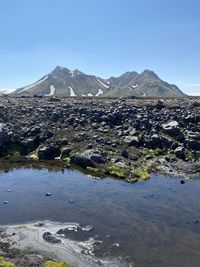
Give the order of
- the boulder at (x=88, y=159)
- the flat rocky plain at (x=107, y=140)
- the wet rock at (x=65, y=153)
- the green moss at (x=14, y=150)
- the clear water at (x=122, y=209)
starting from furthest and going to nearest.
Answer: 1. the green moss at (x=14, y=150)
2. the wet rock at (x=65, y=153)
3. the boulder at (x=88, y=159)
4. the flat rocky plain at (x=107, y=140)
5. the clear water at (x=122, y=209)

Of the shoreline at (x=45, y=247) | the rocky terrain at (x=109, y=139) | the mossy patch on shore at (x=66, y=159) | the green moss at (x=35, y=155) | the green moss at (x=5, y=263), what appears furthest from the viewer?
the green moss at (x=35, y=155)

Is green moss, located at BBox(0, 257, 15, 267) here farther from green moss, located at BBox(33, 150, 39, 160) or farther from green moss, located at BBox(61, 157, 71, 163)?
green moss, located at BBox(33, 150, 39, 160)

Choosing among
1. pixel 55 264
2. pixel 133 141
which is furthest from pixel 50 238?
pixel 133 141

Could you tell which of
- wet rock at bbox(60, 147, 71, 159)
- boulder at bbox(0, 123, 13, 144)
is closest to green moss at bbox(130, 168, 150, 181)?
wet rock at bbox(60, 147, 71, 159)

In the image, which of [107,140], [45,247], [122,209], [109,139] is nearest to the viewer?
[45,247]

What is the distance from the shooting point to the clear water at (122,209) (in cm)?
3481

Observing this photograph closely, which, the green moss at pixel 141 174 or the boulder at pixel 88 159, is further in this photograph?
the boulder at pixel 88 159

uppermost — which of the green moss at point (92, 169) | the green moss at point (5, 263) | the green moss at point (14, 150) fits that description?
the green moss at point (14, 150)

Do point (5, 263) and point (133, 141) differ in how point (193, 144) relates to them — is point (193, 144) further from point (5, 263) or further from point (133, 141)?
point (5, 263)

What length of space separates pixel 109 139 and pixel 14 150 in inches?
736

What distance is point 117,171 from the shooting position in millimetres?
60719

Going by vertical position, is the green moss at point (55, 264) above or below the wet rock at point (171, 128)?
below

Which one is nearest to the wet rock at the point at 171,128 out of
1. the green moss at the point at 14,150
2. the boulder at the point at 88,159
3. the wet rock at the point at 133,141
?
the wet rock at the point at 133,141

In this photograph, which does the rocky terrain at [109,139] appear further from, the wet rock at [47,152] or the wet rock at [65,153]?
the wet rock at [65,153]
